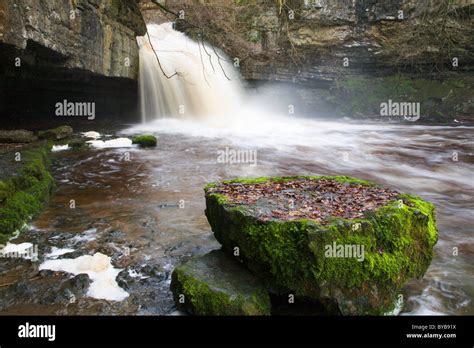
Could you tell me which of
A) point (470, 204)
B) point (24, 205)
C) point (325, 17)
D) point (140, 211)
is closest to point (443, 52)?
point (325, 17)

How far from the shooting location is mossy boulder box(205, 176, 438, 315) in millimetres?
3145

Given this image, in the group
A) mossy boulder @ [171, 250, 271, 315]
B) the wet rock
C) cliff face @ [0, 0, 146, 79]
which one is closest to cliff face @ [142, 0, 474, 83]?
cliff face @ [0, 0, 146, 79]

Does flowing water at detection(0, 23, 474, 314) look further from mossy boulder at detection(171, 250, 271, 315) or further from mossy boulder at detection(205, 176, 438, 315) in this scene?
mossy boulder at detection(205, 176, 438, 315)

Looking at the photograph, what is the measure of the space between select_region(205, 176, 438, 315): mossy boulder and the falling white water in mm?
11271

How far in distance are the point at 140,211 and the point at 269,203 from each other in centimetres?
254

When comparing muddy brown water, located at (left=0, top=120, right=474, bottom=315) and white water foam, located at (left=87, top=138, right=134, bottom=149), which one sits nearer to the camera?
muddy brown water, located at (left=0, top=120, right=474, bottom=315)

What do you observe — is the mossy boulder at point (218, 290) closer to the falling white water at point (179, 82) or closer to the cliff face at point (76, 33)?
the cliff face at point (76, 33)

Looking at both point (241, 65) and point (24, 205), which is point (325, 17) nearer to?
point (241, 65)

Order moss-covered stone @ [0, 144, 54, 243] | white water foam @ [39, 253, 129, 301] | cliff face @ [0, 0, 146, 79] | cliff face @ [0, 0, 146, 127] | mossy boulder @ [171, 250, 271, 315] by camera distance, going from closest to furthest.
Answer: mossy boulder @ [171, 250, 271, 315] → white water foam @ [39, 253, 129, 301] → moss-covered stone @ [0, 144, 54, 243] → cliff face @ [0, 0, 146, 79] → cliff face @ [0, 0, 146, 127]

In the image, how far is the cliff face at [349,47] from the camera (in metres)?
16.1

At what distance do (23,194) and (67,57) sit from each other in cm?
489

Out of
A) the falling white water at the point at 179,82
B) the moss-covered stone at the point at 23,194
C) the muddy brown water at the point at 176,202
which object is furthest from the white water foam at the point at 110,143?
the falling white water at the point at 179,82

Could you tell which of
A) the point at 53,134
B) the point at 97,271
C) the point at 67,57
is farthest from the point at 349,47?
the point at 97,271

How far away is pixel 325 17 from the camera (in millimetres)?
16516
